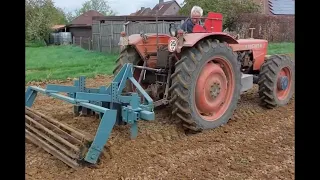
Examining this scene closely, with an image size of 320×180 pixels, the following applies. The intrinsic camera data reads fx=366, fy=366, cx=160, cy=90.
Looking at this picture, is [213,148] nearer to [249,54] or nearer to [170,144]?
[170,144]

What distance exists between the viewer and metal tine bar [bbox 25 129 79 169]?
11.4ft

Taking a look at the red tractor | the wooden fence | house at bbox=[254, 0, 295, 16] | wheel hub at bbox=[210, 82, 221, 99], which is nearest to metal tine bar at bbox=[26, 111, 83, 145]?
the red tractor

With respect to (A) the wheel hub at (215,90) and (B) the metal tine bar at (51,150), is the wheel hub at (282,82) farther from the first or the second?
(B) the metal tine bar at (51,150)

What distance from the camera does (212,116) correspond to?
489cm

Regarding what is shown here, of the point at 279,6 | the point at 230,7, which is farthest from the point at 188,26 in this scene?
the point at 279,6

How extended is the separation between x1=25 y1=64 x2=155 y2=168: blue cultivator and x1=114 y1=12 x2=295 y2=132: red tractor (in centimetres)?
53

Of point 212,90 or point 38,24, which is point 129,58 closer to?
point 212,90

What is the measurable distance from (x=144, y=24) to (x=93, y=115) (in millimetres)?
12961

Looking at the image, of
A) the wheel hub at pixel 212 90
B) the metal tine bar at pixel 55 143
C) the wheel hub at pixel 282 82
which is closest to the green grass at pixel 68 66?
the wheel hub at pixel 282 82

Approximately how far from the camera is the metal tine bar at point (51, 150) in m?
3.47
